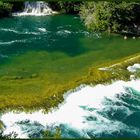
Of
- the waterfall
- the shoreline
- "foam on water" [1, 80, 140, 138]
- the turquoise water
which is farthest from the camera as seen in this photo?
the waterfall

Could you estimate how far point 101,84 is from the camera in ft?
51.9

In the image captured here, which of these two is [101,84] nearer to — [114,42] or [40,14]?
[114,42]

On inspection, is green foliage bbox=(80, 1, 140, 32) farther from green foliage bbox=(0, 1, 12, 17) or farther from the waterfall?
green foliage bbox=(0, 1, 12, 17)

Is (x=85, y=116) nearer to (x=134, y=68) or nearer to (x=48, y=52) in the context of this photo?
(x=134, y=68)

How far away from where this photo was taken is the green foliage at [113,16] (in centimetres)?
2275

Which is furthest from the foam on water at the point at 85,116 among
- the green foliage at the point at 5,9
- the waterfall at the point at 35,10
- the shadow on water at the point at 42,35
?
the waterfall at the point at 35,10

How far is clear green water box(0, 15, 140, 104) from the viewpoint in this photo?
1584cm

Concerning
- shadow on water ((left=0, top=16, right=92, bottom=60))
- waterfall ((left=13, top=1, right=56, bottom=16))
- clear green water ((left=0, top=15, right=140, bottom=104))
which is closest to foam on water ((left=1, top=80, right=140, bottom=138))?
clear green water ((left=0, top=15, right=140, bottom=104))

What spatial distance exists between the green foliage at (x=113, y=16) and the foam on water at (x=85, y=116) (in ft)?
27.2

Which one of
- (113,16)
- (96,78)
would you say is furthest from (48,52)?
(113,16)

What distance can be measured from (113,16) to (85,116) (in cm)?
1083

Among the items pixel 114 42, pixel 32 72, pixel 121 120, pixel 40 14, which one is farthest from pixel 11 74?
pixel 40 14

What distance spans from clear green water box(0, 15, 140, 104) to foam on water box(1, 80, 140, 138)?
1166mm

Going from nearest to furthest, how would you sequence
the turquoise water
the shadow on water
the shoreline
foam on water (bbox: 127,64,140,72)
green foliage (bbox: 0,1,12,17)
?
the turquoise water < the shoreline < foam on water (bbox: 127,64,140,72) < the shadow on water < green foliage (bbox: 0,1,12,17)
